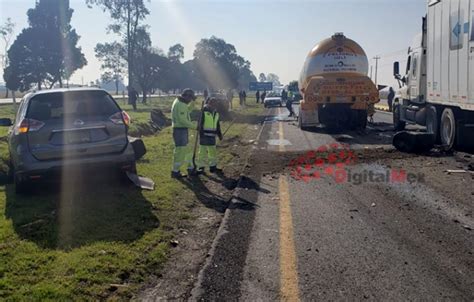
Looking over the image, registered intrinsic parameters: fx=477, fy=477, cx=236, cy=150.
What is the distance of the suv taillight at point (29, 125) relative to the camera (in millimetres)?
6871

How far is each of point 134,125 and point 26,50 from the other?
93.7 feet

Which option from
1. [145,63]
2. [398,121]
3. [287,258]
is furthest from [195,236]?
[145,63]

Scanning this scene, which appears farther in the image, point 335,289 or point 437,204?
point 437,204

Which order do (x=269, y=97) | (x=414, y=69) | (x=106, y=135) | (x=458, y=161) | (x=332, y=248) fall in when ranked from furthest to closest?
(x=269, y=97) < (x=414, y=69) < (x=458, y=161) < (x=106, y=135) < (x=332, y=248)

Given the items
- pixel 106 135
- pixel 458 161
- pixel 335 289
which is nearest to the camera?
pixel 335 289

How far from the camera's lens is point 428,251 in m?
4.73

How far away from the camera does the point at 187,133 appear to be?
962 cm

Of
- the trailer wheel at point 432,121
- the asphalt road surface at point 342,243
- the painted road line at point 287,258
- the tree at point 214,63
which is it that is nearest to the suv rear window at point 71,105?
the asphalt road surface at point 342,243

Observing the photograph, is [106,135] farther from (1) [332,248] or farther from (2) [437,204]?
(2) [437,204]

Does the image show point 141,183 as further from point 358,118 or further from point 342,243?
point 358,118

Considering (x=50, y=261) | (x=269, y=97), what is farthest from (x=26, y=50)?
(x=50, y=261)

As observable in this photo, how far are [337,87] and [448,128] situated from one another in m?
5.52

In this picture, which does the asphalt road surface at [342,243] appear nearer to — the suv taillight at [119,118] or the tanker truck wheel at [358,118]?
the suv taillight at [119,118]

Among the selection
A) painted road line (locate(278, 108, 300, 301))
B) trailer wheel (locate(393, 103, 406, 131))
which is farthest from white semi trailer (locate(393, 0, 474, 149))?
painted road line (locate(278, 108, 300, 301))
